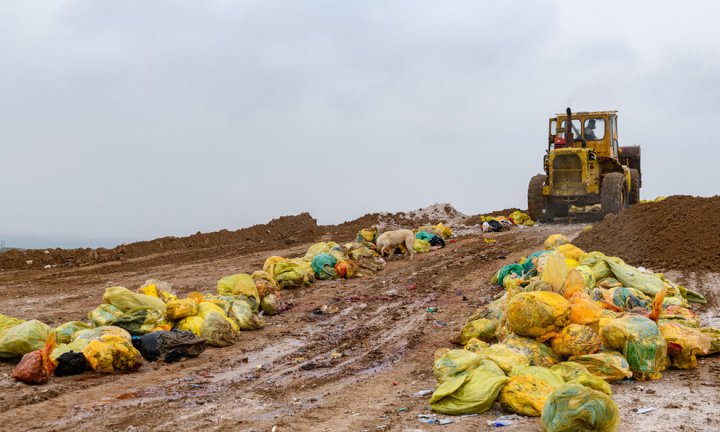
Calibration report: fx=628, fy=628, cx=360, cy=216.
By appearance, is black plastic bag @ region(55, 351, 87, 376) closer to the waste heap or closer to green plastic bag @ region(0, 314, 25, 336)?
the waste heap

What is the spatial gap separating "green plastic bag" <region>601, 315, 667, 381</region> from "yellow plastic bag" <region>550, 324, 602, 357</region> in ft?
0.42

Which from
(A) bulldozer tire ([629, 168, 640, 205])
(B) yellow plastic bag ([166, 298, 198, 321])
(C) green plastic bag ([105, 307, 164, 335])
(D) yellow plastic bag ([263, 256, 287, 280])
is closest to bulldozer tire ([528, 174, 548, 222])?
(A) bulldozer tire ([629, 168, 640, 205])

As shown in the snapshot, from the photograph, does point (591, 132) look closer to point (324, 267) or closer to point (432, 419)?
point (324, 267)

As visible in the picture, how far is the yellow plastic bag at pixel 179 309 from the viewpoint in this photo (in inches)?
285

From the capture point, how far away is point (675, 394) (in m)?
4.87

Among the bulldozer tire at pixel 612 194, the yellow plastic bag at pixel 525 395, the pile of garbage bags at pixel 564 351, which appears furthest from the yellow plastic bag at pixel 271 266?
the bulldozer tire at pixel 612 194

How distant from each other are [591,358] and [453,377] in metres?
1.28

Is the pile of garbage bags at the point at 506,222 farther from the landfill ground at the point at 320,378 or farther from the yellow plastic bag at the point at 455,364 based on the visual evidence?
the yellow plastic bag at the point at 455,364

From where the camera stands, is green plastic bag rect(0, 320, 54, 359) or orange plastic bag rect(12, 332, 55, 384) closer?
orange plastic bag rect(12, 332, 55, 384)

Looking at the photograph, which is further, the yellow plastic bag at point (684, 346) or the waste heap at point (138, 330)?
the waste heap at point (138, 330)

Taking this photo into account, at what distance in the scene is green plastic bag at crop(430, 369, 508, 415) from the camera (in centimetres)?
452

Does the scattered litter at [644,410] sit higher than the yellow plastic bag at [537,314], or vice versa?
the yellow plastic bag at [537,314]

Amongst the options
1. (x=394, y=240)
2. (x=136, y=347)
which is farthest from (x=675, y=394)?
(x=394, y=240)

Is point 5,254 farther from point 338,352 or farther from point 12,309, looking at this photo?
point 338,352
